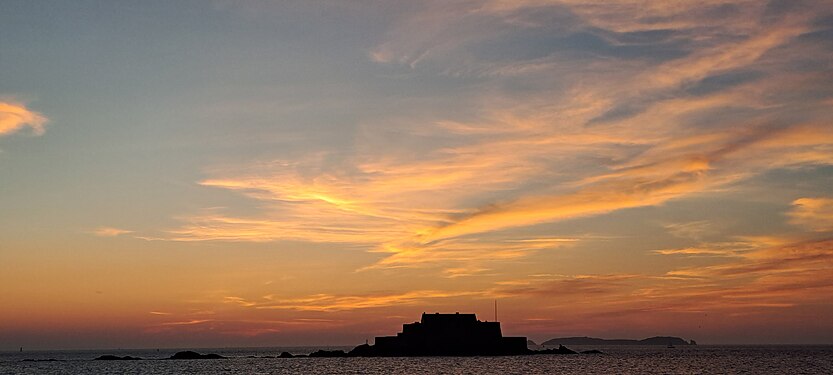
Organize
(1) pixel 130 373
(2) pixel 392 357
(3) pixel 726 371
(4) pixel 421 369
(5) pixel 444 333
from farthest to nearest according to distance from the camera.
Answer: (2) pixel 392 357 < (5) pixel 444 333 < (1) pixel 130 373 < (3) pixel 726 371 < (4) pixel 421 369

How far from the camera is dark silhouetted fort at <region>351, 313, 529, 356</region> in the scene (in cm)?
17038

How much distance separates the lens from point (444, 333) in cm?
17062

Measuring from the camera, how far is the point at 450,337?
170500 mm

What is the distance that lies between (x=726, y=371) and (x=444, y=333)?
182ft

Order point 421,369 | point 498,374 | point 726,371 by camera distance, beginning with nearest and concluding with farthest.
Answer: point 498,374
point 421,369
point 726,371

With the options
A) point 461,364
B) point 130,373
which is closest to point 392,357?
point 461,364

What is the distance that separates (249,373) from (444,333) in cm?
4495

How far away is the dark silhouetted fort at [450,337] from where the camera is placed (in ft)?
559

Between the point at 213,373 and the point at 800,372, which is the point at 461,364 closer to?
the point at 213,373

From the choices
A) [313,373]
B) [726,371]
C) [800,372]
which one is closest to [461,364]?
[313,373]

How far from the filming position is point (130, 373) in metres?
149

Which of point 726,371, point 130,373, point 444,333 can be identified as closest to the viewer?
point 726,371

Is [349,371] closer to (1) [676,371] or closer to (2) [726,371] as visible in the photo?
(1) [676,371]

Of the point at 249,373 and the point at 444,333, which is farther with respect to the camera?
the point at 444,333
